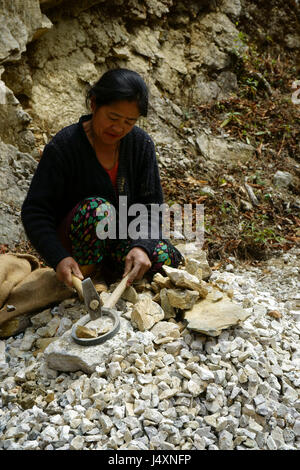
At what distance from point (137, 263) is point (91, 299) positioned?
1.20ft

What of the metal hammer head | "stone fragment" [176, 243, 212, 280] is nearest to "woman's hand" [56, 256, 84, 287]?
the metal hammer head

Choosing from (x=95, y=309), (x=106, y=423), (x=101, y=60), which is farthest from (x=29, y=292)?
(x=101, y=60)

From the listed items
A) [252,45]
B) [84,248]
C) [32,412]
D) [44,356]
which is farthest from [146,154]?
[252,45]

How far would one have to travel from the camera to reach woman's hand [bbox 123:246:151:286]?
2081mm

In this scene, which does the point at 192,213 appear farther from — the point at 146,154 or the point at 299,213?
the point at 146,154

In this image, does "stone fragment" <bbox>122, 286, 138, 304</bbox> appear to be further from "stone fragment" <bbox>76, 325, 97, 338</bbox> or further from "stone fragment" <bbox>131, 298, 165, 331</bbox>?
"stone fragment" <bbox>76, 325, 97, 338</bbox>

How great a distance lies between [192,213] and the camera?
12.1 feet

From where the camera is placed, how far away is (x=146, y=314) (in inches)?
77.5

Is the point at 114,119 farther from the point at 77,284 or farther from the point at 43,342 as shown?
the point at 43,342

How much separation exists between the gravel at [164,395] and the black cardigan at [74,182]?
0.52 m

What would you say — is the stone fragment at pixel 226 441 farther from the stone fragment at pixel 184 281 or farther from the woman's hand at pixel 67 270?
the woman's hand at pixel 67 270

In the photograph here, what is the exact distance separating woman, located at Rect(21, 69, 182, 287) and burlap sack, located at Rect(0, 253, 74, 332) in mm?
205

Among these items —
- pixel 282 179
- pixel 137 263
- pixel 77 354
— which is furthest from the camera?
pixel 282 179

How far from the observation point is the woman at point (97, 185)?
6.49 ft
